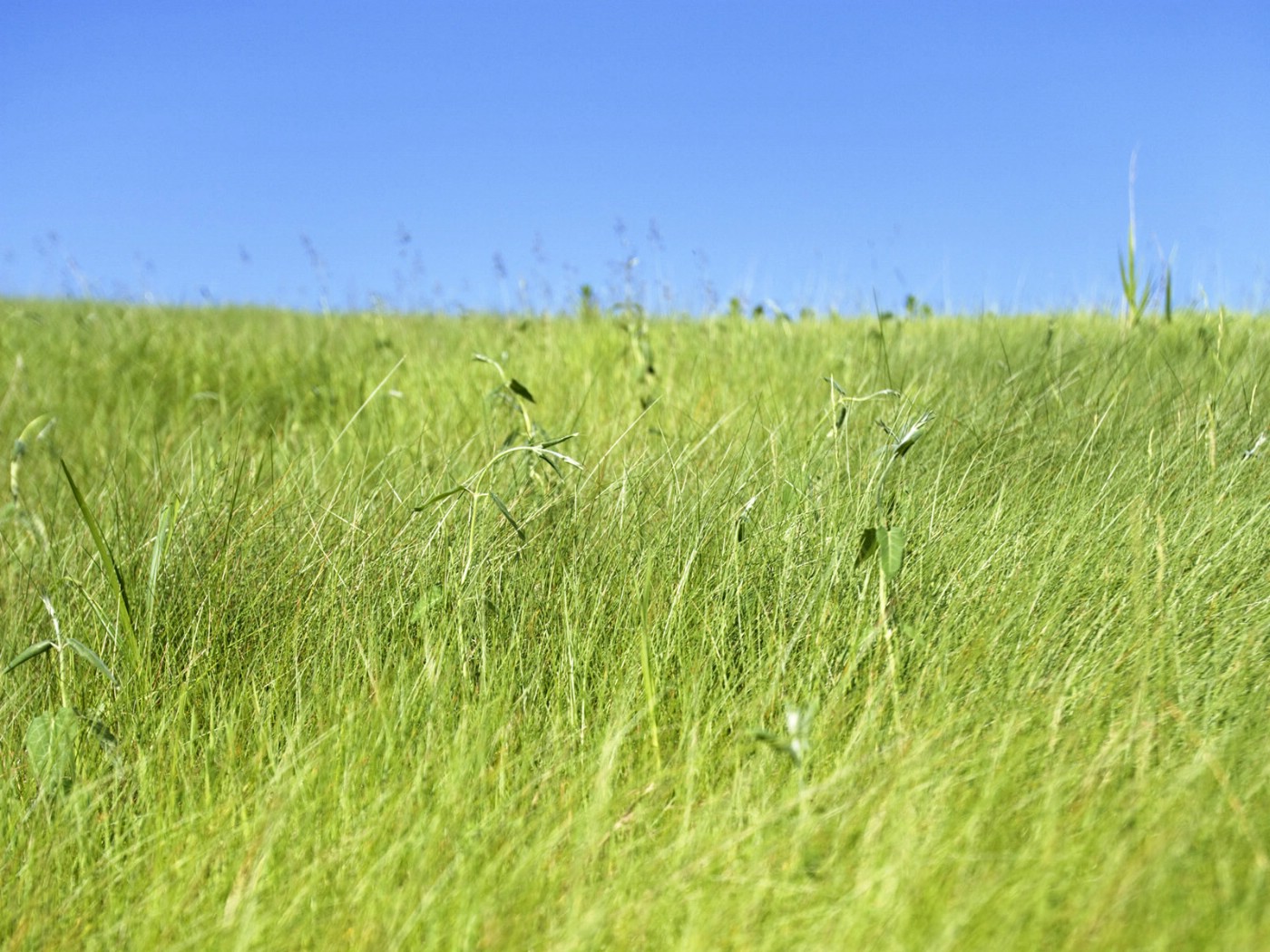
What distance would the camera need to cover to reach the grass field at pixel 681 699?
52.7 inches

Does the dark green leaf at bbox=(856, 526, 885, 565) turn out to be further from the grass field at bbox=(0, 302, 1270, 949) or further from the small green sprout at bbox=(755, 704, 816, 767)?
the small green sprout at bbox=(755, 704, 816, 767)

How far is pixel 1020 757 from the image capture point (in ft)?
5.03

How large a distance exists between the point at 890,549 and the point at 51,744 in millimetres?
1340

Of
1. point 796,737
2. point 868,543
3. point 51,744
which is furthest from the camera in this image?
point 868,543

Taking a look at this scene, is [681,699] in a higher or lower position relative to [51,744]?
higher

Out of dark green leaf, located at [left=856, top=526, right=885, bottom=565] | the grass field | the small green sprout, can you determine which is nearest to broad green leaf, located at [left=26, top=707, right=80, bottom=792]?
the grass field

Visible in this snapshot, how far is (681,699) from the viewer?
1823 mm

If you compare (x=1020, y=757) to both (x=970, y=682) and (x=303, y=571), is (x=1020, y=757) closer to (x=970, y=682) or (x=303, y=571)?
(x=970, y=682)

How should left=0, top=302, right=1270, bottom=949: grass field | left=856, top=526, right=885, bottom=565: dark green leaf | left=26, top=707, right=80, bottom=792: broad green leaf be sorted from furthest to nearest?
1. left=856, top=526, right=885, bottom=565: dark green leaf
2. left=26, top=707, right=80, bottom=792: broad green leaf
3. left=0, top=302, right=1270, bottom=949: grass field

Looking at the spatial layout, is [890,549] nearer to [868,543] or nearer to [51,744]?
[868,543]

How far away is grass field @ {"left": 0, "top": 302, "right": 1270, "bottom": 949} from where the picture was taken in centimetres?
134

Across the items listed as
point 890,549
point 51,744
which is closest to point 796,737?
point 890,549

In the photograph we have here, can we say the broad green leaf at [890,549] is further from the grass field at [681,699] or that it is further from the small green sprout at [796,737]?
the small green sprout at [796,737]

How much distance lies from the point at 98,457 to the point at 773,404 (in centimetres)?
274
